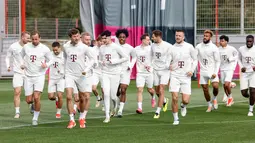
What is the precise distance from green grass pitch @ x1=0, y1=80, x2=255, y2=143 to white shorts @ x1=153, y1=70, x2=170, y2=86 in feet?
3.06

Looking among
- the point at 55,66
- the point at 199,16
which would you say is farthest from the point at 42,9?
the point at 55,66

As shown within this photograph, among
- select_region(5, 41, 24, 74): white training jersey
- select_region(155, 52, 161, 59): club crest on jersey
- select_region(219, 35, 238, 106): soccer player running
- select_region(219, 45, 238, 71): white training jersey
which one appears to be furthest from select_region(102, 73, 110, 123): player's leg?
select_region(219, 45, 238, 71): white training jersey

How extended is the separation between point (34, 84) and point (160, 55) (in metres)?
4.06

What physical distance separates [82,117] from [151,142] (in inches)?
152

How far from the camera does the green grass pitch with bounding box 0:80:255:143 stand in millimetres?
17011

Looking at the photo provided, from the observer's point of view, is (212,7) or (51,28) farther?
(51,28)

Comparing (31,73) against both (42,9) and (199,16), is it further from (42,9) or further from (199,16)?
(42,9)

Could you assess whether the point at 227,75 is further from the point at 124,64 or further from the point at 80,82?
the point at 80,82

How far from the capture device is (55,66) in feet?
77.4

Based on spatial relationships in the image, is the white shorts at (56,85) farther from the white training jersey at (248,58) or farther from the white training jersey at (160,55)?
the white training jersey at (248,58)

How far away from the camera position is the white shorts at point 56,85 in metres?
23.3

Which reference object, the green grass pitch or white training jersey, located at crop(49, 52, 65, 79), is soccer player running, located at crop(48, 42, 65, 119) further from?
the green grass pitch

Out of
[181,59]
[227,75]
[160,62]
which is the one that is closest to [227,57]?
[227,75]

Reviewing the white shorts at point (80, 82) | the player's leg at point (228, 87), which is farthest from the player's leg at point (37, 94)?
the player's leg at point (228, 87)
